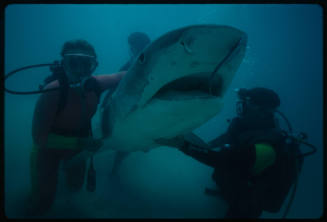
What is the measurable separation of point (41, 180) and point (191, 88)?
118 inches

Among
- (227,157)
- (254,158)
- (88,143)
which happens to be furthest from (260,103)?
(88,143)

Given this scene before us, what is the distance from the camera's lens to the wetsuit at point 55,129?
271 cm

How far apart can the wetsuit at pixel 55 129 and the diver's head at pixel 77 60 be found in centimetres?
19

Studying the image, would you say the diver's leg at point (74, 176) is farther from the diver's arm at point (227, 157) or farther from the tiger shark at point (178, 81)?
the diver's arm at point (227, 157)

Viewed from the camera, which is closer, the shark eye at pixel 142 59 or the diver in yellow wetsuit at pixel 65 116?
the shark eye at pixel 142 59

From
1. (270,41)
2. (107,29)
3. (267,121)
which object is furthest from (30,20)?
(267,121)

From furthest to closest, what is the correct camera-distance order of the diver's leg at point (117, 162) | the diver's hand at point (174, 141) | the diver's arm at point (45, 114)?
the diver's leg at point (117, 162), the diver's arm at point (45, 114), the diver's hand at point (174, 141)

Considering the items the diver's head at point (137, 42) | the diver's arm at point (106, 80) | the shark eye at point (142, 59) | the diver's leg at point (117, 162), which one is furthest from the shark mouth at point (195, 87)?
the diver's head at point (137, 42)

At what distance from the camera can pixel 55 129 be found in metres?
3.02

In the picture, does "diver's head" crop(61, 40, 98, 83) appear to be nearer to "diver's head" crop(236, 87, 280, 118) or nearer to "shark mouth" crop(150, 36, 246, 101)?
"shark mouth" crop(150, 36, 246, 101)

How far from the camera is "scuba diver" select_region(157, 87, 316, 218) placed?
95.7 inches

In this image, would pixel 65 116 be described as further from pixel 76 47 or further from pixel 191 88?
pixel 191 88
